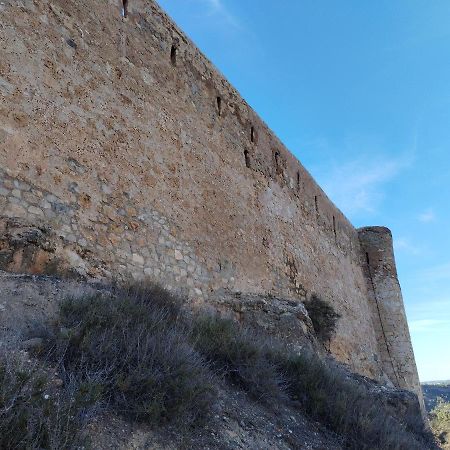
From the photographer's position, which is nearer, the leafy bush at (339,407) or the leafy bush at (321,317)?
the leafy bush at (339,407)

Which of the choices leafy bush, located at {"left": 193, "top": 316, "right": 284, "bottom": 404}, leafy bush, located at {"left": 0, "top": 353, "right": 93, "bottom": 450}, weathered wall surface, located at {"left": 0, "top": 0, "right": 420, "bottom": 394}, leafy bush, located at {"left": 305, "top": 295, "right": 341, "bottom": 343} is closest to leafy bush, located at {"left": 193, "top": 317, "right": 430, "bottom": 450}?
leafy bush, located at {"left": 193, "top": 316, "right": 284, "bottom": 404}

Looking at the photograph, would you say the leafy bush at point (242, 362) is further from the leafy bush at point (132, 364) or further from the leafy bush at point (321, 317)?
the leafy bush at point (321, 317)

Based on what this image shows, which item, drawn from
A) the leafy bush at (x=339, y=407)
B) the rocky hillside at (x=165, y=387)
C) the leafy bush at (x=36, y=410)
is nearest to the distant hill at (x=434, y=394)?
the leafy bush at (x=339, y=407)

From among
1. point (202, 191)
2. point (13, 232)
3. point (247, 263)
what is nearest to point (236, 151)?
point (202, 191)

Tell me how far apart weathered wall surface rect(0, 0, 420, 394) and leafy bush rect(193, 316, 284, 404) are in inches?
84.7

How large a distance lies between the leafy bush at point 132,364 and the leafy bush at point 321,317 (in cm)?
812

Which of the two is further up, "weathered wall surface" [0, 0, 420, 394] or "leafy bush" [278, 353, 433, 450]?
"weathered wall surface" [0, 0, 420, 394]

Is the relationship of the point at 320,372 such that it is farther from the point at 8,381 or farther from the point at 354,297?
the point at 354,297

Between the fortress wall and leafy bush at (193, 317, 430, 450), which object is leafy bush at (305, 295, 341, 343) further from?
leafy bush at (193, 317, 430, 450)

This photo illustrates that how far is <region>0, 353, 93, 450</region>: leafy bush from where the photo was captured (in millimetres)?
1928

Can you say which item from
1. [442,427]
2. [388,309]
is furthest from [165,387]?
[442,427]

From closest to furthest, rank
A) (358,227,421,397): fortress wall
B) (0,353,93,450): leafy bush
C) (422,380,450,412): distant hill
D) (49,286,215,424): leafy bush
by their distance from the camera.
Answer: (0,353,93,450): leafy bush, (49,286,215,424): leafy bush, (358,227,421,397): fortress wall, (422,380,450,412): distant hill

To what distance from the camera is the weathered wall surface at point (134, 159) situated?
207 inches

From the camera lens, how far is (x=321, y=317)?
1131cm
